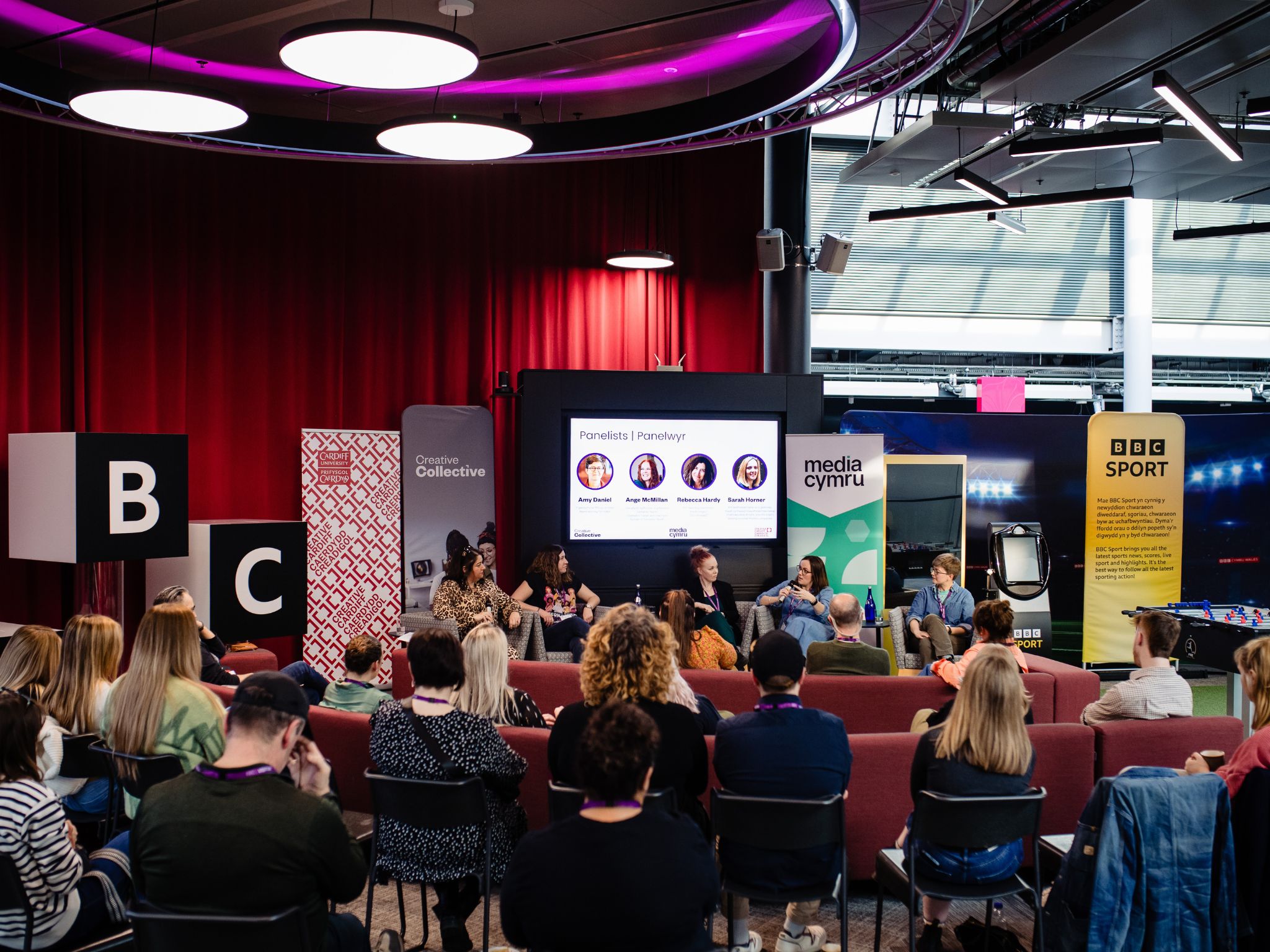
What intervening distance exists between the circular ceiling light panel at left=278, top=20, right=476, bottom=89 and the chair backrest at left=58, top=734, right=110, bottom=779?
2.95 meters

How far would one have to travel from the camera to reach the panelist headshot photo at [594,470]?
8.70 m

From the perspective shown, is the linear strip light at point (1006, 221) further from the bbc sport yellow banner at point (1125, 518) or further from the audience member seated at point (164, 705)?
the audience member seated at point (164, 705)

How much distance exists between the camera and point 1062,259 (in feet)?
47.1

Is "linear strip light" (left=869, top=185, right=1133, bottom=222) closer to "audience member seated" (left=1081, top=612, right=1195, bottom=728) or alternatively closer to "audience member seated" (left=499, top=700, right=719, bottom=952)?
"audience member seated" (left=1081, top=612, right=1195, bottom=728)

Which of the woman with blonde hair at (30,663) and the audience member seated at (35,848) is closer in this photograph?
the audience member seated at (35,848)

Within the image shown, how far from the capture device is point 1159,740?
423 centimetres

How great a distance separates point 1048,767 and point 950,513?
4.85 m

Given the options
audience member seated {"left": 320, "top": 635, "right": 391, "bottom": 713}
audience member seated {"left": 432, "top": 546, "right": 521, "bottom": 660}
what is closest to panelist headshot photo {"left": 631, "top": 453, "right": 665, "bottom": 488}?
audience member seated {"left": 432, "top": 546, "right": 521, "bottom": 660}

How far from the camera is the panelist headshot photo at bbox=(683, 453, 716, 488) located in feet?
29.0

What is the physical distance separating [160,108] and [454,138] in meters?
1.51

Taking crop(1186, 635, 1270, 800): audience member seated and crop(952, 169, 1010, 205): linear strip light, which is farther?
crop(952, 169, 1010, 205): linear strip light

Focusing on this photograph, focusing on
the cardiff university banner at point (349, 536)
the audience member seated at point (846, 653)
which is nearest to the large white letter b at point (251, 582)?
the cardiff university banner at point (349, 536)

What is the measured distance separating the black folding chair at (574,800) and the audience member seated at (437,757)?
241mm

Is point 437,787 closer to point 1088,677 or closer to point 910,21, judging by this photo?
point 1088,677
